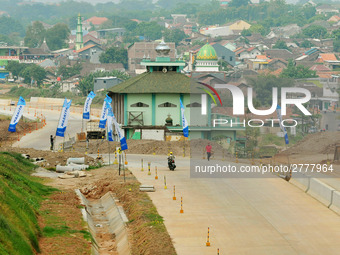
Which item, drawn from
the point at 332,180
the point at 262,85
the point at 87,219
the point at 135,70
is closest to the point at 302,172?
the point at 332,180

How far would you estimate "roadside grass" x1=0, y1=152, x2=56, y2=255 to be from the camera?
94.4 feet

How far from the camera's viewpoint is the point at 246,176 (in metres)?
47.6

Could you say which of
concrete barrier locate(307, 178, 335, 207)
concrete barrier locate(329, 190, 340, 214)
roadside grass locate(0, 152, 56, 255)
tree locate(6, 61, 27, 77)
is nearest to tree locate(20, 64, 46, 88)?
tree locate(6, 61, 27, 77)

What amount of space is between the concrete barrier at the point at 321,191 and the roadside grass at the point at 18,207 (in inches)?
492

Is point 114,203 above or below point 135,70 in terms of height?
below

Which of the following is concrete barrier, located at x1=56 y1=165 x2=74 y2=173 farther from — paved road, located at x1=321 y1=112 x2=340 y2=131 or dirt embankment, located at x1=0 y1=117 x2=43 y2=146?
dirt embankment, located at x1=0 y1=117 x2=43 y2=146

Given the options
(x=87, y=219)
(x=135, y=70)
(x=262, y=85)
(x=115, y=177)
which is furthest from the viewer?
(x=135, y=70)

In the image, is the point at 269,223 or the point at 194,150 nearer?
the point at 269,223

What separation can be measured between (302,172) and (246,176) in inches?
126

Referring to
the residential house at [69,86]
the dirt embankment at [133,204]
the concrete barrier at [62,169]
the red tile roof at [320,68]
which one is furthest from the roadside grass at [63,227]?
the red tile roof at [320,68]

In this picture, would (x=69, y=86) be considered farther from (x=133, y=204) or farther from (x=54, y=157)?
(x=133, y=204)

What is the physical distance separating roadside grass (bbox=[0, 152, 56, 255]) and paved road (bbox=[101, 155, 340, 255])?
Answer: 17.0ft

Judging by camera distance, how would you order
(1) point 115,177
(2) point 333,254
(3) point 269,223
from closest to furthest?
1. (2) point 333,254
2. (3) point 269,223
3. (1) point 115,177

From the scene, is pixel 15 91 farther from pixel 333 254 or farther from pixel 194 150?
pixel 333 254
